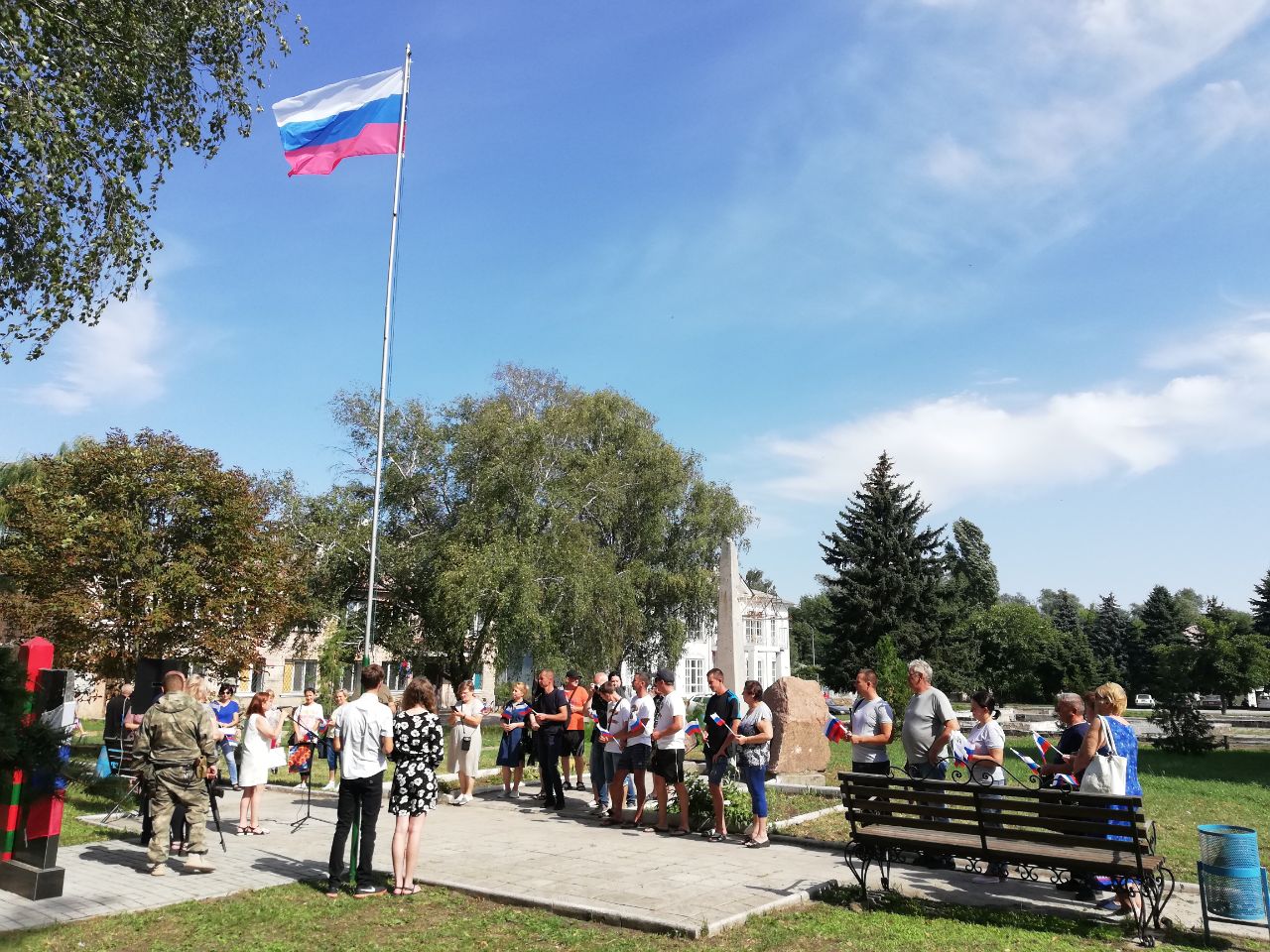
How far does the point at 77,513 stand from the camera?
1828cm

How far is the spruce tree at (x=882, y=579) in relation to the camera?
3878 centimetres

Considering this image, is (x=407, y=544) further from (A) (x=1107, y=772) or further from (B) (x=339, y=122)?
(A) (x=1107, y=772)

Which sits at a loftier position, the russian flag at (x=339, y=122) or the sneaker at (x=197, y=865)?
the russian flag at (x=339, y=122)

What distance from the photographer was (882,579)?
39.1 meters

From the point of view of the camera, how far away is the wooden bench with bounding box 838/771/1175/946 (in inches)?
242

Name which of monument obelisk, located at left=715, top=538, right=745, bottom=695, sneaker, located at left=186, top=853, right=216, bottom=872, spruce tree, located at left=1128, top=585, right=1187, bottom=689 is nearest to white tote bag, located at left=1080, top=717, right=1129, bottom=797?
sneaker, located at left=186, top=853, right=216, bottom=872

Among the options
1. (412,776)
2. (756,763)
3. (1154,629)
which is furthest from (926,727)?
(1154,629)

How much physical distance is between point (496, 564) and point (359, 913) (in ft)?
65.7

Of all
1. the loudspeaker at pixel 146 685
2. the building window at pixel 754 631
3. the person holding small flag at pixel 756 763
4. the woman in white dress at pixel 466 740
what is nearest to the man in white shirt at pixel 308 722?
the loudspeaker at pixel 146 685

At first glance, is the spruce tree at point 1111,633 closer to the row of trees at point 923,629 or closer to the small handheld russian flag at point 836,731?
the row of trees at point 923,629

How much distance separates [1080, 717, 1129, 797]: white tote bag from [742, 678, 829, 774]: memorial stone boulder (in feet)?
29.3

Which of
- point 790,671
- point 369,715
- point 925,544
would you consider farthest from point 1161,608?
point 369,715

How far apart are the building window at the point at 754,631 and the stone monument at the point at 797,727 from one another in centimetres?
4174

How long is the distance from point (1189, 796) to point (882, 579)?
25.0 meters
